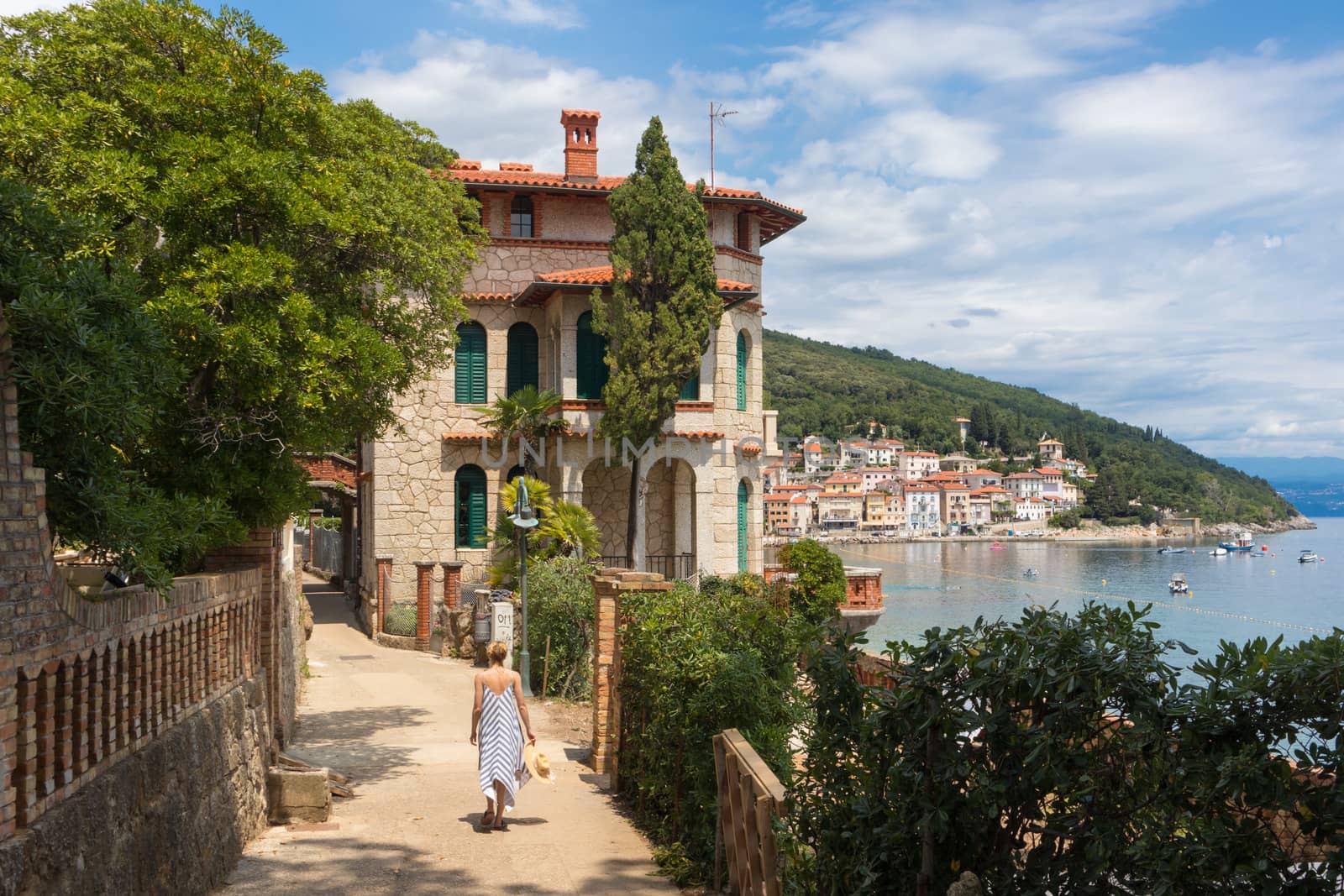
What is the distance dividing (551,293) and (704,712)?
62.1 feet

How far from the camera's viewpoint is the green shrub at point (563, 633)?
19094 millimetres

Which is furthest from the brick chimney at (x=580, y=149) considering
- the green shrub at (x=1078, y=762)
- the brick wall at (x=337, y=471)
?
the green shrub at (x=1078, y=762)

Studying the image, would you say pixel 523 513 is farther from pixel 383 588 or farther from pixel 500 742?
pixel 383 588

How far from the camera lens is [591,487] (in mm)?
27016

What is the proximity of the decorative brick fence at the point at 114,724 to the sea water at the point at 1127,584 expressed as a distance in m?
9.01

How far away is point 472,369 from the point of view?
87.3 ft

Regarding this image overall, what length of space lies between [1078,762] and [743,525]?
2378 centimetres

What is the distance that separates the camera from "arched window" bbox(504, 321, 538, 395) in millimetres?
26859

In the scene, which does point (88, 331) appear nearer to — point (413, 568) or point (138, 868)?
point (138, 868)

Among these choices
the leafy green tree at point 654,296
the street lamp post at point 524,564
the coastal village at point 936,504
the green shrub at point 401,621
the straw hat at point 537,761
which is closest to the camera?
the straw hat at point 537,761

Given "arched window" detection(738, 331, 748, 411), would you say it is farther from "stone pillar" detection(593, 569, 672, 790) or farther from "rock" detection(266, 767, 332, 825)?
"rock" detection(266, 767, 332, 825)

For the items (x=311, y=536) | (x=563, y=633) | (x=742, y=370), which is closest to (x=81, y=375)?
(x=563, y=633)

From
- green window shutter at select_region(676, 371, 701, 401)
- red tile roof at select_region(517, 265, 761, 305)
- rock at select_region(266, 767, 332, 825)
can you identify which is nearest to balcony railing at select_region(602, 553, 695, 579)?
green window shutter at select_region(676, 371, 701, 401)

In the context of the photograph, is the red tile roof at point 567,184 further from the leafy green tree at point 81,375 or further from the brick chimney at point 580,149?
the leafy green tree at point 81,375
